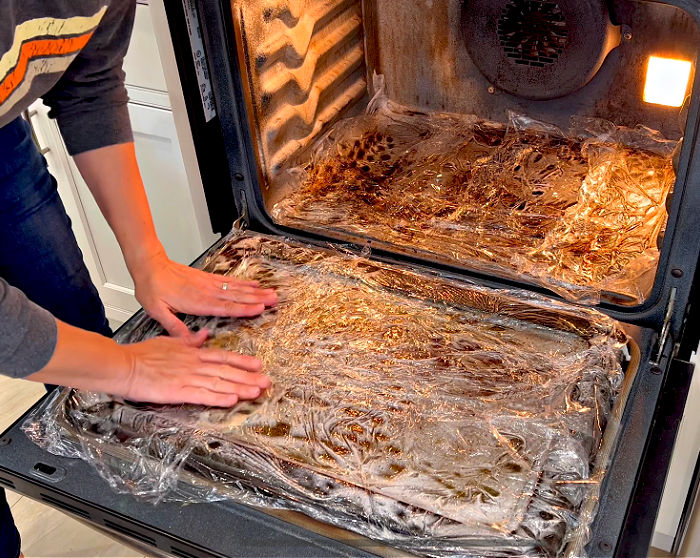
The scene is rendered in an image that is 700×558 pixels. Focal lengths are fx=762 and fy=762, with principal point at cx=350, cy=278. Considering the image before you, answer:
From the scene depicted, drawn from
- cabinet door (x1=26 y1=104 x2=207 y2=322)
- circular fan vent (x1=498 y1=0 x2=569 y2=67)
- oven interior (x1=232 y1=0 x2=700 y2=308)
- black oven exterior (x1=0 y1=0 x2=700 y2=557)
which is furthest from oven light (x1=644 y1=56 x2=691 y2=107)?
cabinet door (x1=26 y1=104 x2=207 y2=322)

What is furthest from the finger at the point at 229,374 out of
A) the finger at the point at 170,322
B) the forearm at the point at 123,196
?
the forearm at the point at 123,196

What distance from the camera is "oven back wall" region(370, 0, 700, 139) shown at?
1.34 m

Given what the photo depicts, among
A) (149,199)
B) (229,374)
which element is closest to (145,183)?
(149,199)

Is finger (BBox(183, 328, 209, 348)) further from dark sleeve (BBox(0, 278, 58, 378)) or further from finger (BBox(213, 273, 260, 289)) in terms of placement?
dark sleeve (BBox(0, 278, 58, 378))

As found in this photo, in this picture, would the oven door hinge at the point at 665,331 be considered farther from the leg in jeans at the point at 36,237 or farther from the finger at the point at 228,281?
the leg in jeans at the point at 36,237

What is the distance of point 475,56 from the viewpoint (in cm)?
149

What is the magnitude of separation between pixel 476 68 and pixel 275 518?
3.34ft

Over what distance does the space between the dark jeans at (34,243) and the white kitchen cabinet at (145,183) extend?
219 millimetres

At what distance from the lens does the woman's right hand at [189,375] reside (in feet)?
3.29

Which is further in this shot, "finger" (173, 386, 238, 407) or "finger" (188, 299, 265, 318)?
"finger" (188, 299, 265, 318)

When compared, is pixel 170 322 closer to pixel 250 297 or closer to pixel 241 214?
pixel 250 297

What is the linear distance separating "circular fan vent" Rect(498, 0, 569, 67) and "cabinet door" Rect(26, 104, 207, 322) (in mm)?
643

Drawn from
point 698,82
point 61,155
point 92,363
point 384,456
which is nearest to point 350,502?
point 384,456

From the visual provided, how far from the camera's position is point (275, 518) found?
896 mm
